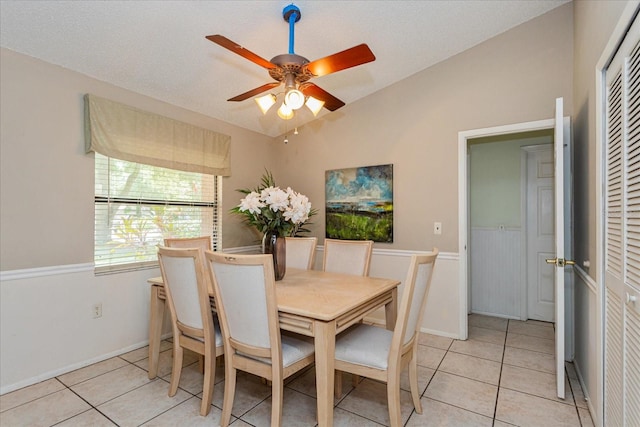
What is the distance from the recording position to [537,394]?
7.21 feet

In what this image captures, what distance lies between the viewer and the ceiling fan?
1829 millimetres

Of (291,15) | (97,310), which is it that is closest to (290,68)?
(291,15)

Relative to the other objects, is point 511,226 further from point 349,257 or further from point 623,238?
point 623,238

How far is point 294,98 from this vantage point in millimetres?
2078

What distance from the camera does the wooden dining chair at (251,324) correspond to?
1610 millimetres

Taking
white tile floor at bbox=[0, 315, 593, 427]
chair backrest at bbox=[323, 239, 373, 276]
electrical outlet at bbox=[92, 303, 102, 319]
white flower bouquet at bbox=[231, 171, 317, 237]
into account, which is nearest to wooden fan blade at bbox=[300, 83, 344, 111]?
white flower bouquet at bbox=[231, 171, 317, 237]

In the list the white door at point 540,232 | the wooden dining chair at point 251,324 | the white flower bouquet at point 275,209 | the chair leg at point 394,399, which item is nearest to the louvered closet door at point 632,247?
the chair leg at point 394,399

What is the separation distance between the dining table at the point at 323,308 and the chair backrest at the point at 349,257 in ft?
0.82

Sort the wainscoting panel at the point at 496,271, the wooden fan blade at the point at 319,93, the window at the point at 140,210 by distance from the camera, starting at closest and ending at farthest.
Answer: the wooden fan blade at the point at 319,93
the window at the point at 140,210
the wainscoting panel at the point at 496,271

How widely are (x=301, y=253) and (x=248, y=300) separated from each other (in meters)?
1.41

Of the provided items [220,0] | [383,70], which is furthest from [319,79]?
[220,0]

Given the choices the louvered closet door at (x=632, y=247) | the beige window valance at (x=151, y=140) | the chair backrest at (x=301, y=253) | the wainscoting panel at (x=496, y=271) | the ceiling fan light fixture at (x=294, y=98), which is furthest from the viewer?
the wainscoting panel at (x=496, y=271)

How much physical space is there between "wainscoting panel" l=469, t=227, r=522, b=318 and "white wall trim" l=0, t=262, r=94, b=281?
4093 mm

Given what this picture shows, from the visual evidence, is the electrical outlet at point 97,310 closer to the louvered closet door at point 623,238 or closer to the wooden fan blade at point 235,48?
the wooden fan blade at point 235,48
